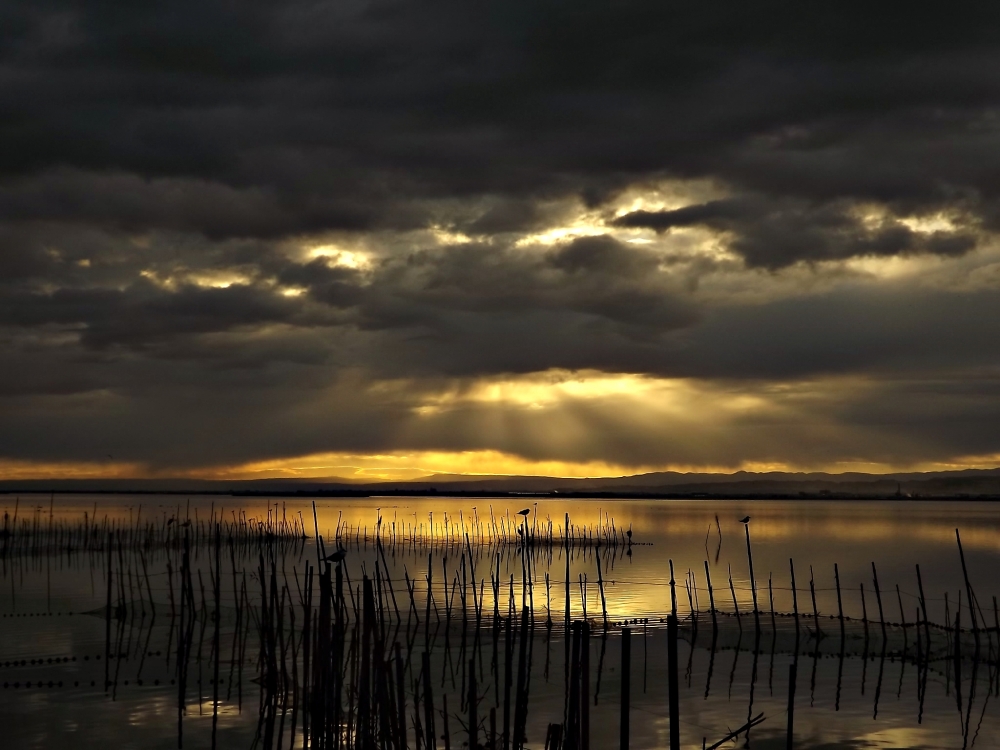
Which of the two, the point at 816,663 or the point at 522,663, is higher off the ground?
the point at 522,663

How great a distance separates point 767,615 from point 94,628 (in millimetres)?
16245

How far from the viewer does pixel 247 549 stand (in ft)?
165

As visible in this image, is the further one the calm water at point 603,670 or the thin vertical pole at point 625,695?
the calm water at point 603,670

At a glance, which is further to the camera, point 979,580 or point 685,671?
point 979,580

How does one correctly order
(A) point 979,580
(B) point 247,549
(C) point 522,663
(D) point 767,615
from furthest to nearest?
(B) point 247,549, (A) point 979,580, (D) point 767,615, (C) point 522,663

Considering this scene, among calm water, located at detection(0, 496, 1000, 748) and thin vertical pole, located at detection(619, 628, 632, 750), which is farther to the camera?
calm water, located at detection(0, 496, 1000, 748)

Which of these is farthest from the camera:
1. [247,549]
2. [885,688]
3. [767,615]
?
[247,549]

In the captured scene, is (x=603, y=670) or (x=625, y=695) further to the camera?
(x=603, y=670)

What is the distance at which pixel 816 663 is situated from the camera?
2098 cm

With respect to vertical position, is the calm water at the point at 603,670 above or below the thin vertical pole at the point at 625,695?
below

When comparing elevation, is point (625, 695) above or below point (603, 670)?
above

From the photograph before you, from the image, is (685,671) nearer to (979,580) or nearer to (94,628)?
(94,628)

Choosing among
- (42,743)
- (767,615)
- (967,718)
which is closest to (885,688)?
(967,718)

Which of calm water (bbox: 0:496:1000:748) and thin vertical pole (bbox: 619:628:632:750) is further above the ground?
thin vertical pole (bbox: 619:628:632:750)
